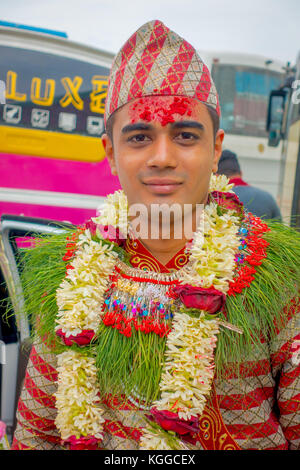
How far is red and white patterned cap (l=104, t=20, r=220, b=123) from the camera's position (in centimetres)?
114

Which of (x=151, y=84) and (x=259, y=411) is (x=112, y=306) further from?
(x=151, y=84)

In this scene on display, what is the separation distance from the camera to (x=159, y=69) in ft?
3.74

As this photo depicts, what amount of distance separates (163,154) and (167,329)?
19.2 inches

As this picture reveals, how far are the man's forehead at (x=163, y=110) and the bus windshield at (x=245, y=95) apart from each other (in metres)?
4.27

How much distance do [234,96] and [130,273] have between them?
4668 millimetres

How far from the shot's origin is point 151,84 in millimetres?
1138

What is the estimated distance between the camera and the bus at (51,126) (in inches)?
122

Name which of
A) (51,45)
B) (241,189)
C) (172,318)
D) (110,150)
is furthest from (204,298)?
(51,45)

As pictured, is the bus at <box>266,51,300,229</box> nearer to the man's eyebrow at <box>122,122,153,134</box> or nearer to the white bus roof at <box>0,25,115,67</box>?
the white bus roof at <box>0,25,115,67</box>

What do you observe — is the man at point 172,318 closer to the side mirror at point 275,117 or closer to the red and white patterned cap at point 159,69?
the red and white patterned cap at point 159,69

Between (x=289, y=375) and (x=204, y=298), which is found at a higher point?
(x=204, y=298)

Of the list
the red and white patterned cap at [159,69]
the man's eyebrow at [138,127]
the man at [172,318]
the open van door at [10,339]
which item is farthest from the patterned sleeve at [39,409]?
the open van door at [10,339]

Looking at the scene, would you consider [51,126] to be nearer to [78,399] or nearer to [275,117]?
[78,399]

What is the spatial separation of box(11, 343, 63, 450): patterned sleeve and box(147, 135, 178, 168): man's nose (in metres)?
0.68
